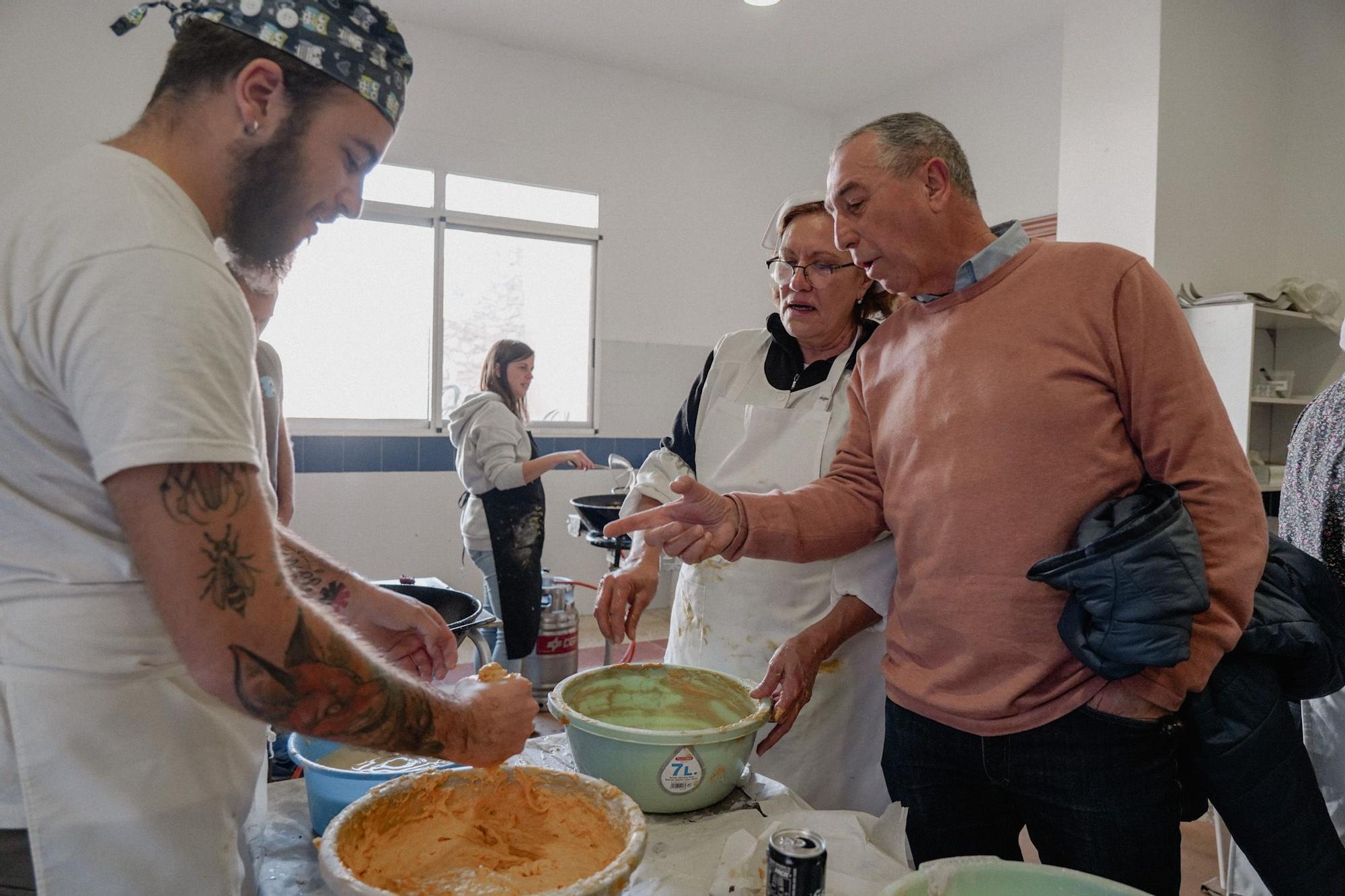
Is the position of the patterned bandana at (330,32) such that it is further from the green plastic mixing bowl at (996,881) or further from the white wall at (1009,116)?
the white wall at (1009,116)

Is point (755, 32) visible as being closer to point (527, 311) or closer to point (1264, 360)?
point (527, 311)

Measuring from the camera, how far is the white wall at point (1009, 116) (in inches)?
191

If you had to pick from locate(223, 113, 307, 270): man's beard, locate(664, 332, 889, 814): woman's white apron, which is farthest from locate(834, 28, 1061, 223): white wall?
locate(223, 113, 307, 270): man's beard

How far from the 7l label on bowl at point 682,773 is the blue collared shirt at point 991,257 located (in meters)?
0.89

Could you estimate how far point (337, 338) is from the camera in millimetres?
4914

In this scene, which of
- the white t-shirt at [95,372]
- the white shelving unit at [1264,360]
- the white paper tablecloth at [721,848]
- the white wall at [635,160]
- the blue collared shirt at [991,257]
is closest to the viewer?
the white t-shirt at [95,372]

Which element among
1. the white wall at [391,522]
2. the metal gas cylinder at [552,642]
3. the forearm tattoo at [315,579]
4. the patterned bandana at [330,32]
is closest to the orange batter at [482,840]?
the forearm tattoo at [315,579]

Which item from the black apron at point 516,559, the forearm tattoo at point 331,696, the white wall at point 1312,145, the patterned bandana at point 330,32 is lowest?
the black apron at point 516,559

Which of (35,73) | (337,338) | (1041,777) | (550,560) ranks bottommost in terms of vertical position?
(550,560)

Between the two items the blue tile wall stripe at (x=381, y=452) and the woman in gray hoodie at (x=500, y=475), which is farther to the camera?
the blue tile wall stripe at (x=381, y=452)

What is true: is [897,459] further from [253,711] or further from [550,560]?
[550,560]

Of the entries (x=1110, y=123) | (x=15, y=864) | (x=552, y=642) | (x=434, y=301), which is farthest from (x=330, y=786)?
(x=434, y=301)

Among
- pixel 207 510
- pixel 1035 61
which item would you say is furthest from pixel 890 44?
pixel 207 510

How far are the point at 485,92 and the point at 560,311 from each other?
1.40 metres
